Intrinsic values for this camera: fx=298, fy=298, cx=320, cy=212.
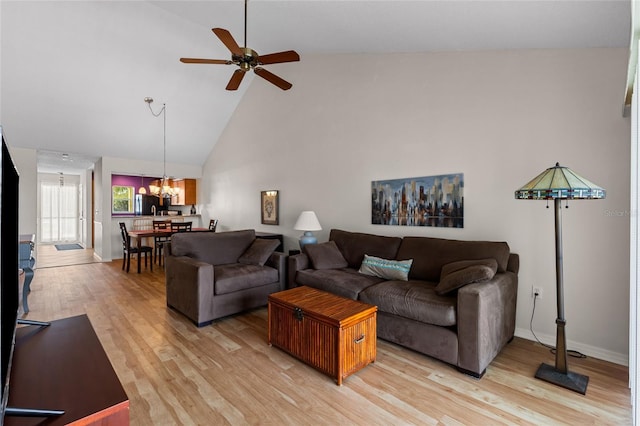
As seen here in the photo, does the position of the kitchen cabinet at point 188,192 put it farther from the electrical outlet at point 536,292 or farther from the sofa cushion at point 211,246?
the electrical outlet at point 536,292

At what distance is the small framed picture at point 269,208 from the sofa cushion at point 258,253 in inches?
60.5

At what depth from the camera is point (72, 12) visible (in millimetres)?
3807

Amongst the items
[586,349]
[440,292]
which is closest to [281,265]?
[440,292]

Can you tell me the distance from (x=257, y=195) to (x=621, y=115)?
204 inches

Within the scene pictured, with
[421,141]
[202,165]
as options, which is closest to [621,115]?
[421,141]

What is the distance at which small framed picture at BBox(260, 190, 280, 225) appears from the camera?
552 centimetres

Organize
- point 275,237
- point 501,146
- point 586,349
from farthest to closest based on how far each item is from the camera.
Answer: point 275,237 → point 501,146 → point 586,349

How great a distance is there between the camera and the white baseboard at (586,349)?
2418mm

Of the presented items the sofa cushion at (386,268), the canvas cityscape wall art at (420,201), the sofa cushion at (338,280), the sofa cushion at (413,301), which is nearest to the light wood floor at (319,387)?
the sofa cushion at (413,301)

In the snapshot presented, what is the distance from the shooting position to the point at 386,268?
3158mm

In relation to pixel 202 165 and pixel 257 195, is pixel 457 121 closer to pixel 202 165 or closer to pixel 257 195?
pixel 257 195

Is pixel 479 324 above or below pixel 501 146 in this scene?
below

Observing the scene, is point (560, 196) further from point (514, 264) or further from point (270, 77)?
point (270, 77)

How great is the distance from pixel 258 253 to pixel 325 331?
1933 millimetres
